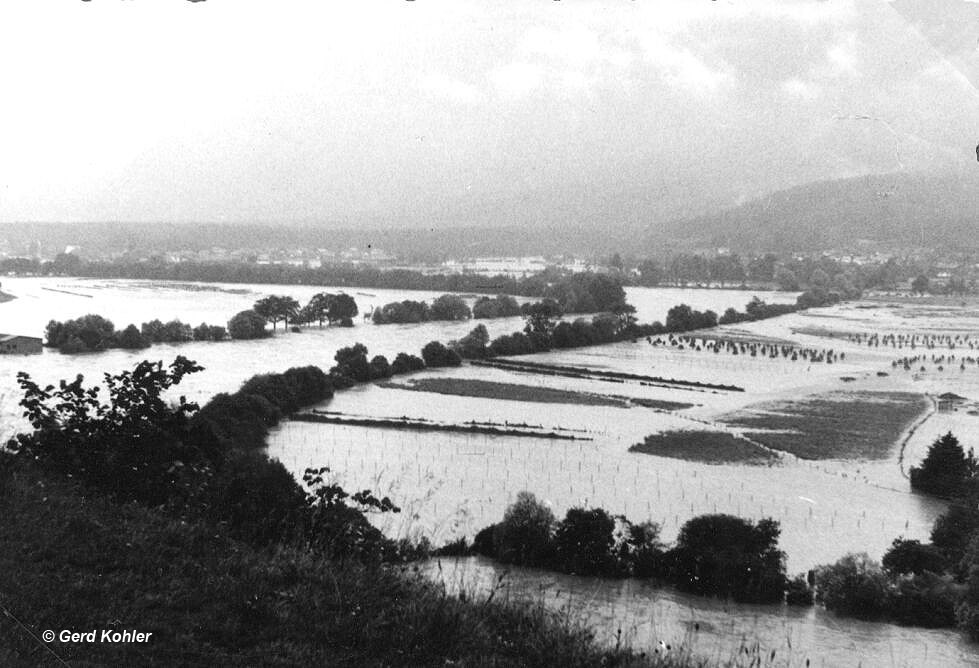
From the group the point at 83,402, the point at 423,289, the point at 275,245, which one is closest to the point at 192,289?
the point at 275,245

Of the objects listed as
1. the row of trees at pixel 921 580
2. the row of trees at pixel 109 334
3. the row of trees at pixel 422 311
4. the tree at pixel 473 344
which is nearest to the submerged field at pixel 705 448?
the row of trees at pixel 921 580

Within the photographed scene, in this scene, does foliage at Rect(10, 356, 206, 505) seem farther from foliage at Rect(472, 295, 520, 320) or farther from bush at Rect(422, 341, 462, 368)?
foliage at Rect(472, 295, 520, 320)

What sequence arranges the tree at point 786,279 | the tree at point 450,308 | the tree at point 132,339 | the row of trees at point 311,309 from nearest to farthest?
the tree at point 132,339
the row of trees at point 311,309
the tree at point 786,279
the tree at point 450,308

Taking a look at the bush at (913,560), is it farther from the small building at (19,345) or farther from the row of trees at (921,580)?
the small building at (19,345)

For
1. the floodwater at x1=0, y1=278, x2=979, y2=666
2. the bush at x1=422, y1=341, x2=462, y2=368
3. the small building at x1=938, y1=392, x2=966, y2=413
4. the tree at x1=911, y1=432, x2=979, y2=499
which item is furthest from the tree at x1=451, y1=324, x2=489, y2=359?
the tree at x1=911, y1=432, x2=979, y2=499

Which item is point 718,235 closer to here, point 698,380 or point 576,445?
point 698,380

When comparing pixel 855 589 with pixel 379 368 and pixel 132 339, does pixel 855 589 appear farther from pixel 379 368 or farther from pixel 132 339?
pixel 379 368
